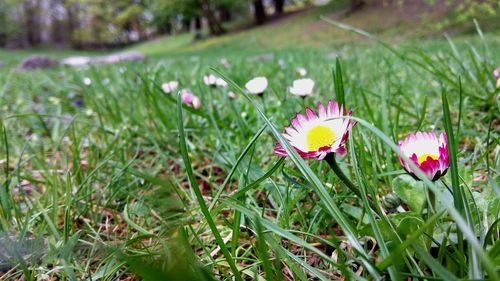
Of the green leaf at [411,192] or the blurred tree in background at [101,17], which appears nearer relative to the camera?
the green leaf at [411,192]

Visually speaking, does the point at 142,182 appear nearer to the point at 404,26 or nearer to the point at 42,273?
the point at 42,273

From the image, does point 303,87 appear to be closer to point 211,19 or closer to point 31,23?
point 211,19

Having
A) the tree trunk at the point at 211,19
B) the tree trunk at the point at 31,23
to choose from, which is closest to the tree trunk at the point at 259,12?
the tree trunk at the point at 211,19

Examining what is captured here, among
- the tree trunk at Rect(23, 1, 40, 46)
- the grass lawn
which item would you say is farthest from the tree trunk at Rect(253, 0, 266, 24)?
the grass lawn

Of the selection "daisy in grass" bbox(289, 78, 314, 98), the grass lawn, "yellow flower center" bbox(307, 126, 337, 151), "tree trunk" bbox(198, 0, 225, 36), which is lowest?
the grass lawn

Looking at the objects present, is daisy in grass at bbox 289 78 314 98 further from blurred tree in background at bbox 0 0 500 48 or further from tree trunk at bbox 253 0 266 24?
tree trunk at bbox 253 0 266 24

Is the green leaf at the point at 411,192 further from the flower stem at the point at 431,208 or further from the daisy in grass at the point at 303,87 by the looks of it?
the daisy in grass at the point at 303,87

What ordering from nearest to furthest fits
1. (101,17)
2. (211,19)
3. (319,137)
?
(319,137), (211,19), (101,17)

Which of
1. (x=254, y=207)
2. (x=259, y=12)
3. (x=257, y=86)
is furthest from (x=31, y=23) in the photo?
(x=254, y=207)

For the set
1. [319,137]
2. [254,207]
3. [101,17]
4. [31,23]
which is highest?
[101,17]
